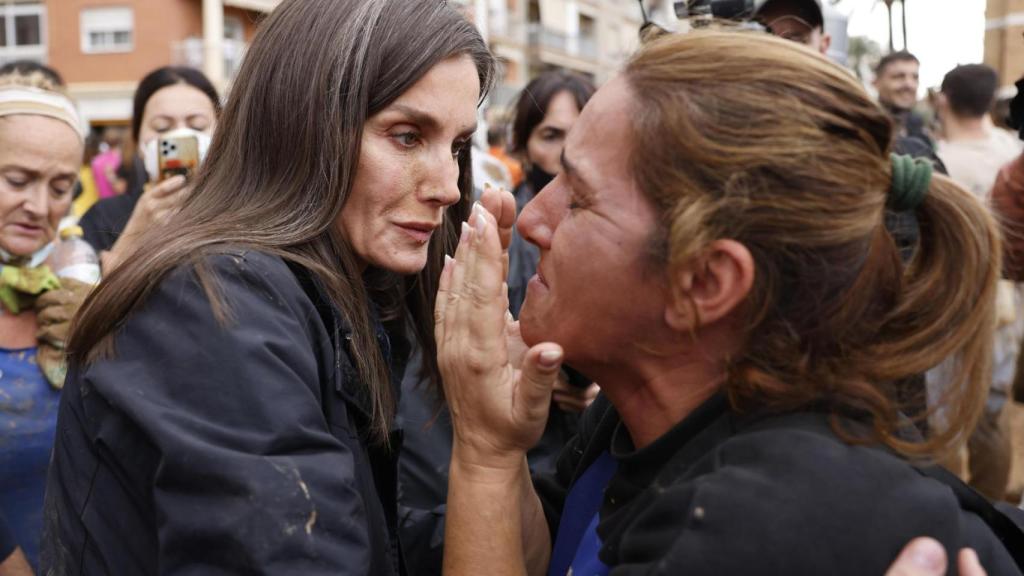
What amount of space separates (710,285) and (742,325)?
0.09m

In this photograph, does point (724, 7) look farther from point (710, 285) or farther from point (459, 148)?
point (710, 285)

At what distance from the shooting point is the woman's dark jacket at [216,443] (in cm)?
139

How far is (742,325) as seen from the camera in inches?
61.4

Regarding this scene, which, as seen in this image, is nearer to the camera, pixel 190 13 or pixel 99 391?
pixel 99 391

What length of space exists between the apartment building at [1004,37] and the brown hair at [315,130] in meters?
20.9

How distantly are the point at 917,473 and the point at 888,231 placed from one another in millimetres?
407

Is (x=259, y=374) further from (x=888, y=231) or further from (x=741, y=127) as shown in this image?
(x=888, y=231)

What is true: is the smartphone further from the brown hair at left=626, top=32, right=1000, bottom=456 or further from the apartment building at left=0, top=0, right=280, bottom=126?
the apartment building at left=0, top=0, right=280, bottom=126

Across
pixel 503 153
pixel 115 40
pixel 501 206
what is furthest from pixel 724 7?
pixel 115 40

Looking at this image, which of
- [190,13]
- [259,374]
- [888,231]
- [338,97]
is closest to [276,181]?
[338,97]

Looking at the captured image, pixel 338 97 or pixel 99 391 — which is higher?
pixel 338 97

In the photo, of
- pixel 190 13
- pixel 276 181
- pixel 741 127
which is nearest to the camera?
pixel 741 127

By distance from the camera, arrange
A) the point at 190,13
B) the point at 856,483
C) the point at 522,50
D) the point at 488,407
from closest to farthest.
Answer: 1. the point at 856,483
2. the point at 488,407
3. the point at 190,13
4. the point at 522,50

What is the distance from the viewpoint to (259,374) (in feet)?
4.78
